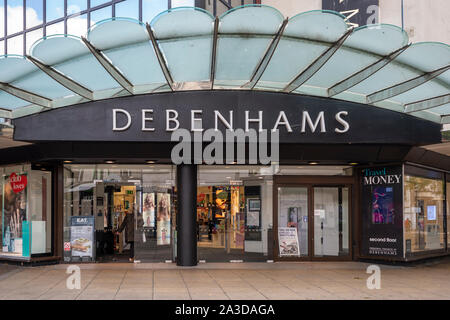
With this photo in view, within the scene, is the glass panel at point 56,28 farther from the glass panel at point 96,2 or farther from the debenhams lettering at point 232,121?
the debenhams lettering at point 232,121

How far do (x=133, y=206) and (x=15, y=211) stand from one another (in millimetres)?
3260

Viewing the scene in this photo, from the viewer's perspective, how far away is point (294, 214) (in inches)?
567

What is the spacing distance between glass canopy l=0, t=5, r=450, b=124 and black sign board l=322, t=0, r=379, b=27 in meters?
6.96

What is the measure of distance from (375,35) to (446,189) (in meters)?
10.1

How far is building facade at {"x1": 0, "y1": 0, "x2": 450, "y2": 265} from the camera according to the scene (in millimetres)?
8750

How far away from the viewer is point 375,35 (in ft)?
26.9

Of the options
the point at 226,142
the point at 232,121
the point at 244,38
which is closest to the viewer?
the point at 244,38

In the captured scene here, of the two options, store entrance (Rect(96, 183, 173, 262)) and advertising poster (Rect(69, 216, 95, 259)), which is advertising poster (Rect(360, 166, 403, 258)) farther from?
advertising poster (Rect(69, 216, 95, 259))

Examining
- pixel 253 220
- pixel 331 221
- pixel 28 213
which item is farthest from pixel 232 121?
pixel 28 213

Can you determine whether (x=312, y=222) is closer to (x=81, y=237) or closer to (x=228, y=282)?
(x=228, y=282)

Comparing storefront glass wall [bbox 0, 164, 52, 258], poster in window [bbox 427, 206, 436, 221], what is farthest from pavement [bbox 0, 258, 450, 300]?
poster in window [bbox 427, 206, 436, 221]

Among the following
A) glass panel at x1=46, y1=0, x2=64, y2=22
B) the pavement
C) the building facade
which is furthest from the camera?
glass panel at x1=46, y1=0, x2=64, y2=22
